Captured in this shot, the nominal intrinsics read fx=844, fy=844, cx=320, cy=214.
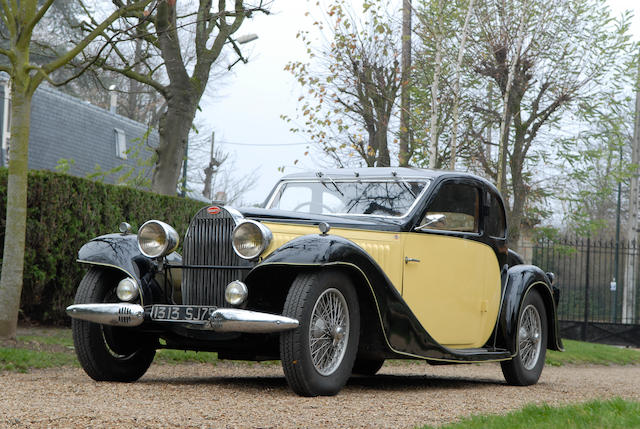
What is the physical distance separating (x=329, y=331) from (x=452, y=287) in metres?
1.73

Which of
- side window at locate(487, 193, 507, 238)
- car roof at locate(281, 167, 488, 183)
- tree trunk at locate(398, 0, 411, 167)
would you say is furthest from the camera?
tree trunk at locate(398, 0, 411, 167)

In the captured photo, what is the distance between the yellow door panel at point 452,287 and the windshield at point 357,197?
0.40 m

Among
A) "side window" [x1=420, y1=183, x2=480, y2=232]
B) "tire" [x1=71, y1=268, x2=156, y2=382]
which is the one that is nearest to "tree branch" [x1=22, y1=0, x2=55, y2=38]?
"tire" [x1=71, y1=268, x2=156, y2=382]

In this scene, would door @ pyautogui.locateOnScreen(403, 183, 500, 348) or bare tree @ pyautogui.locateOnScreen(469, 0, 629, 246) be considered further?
bare tree @ pyautogui.locateOnScreen(469, 0, 629, 246)

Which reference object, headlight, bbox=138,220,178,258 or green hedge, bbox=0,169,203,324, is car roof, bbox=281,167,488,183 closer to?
headlight, bbox=138,220,178,258

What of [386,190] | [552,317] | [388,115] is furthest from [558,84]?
[386,190]

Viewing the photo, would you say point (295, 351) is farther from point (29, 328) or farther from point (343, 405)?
point (29, 328)

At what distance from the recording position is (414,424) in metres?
4.55

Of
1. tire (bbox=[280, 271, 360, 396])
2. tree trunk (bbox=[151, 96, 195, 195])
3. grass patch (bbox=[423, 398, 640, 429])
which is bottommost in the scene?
grass patch (bbox=[423, 398, 640, 429])

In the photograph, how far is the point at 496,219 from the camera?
7977mm

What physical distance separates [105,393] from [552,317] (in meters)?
4.76

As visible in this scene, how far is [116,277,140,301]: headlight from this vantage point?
6.19m

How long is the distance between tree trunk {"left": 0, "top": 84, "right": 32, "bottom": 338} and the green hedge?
59.3 inches

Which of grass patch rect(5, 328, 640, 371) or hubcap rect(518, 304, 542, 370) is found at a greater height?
hubcap rect(518, 304, 542, 370)
